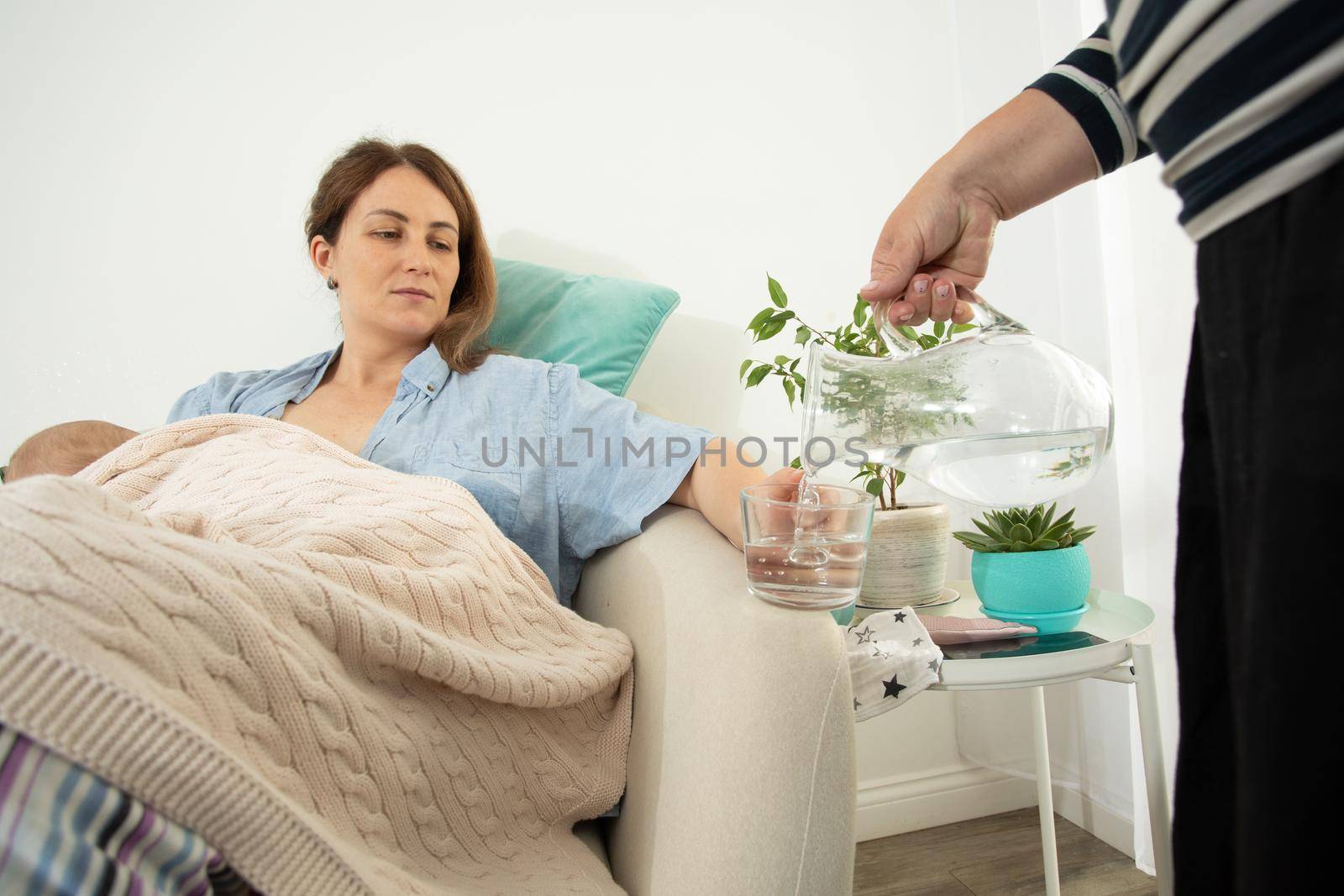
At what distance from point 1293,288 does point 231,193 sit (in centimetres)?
160

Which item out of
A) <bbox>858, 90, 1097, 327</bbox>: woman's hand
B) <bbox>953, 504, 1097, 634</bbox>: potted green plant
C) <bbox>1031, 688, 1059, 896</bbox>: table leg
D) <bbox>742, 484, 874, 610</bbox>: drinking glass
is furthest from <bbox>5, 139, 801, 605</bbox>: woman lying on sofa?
<bbox>1031, 688, 1059, 896</bbox>: table leg

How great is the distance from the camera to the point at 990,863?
4.32 feet

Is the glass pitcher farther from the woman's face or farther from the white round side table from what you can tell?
the woman's face

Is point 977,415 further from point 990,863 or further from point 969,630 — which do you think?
point 990,863

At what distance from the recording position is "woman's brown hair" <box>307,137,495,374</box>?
1.26 metres

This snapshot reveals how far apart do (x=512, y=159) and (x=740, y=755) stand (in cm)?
128

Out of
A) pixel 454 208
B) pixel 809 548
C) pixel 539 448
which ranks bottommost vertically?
pixel 809 548

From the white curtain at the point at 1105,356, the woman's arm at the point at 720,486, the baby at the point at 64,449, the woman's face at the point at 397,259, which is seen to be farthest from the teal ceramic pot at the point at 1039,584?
the baby at the point at 64,449

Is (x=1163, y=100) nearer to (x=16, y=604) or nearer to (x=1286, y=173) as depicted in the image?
(x=1286, y=173)

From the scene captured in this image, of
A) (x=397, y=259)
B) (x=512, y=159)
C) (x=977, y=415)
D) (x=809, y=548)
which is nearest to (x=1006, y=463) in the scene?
(x=977, y=415)

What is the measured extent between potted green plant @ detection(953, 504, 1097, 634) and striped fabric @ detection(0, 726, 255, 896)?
2.94ft

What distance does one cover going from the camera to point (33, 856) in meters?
0.34

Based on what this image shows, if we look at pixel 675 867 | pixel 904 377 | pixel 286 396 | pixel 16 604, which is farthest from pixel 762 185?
pixel 16 604

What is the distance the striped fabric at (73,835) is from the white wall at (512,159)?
1090 mm
